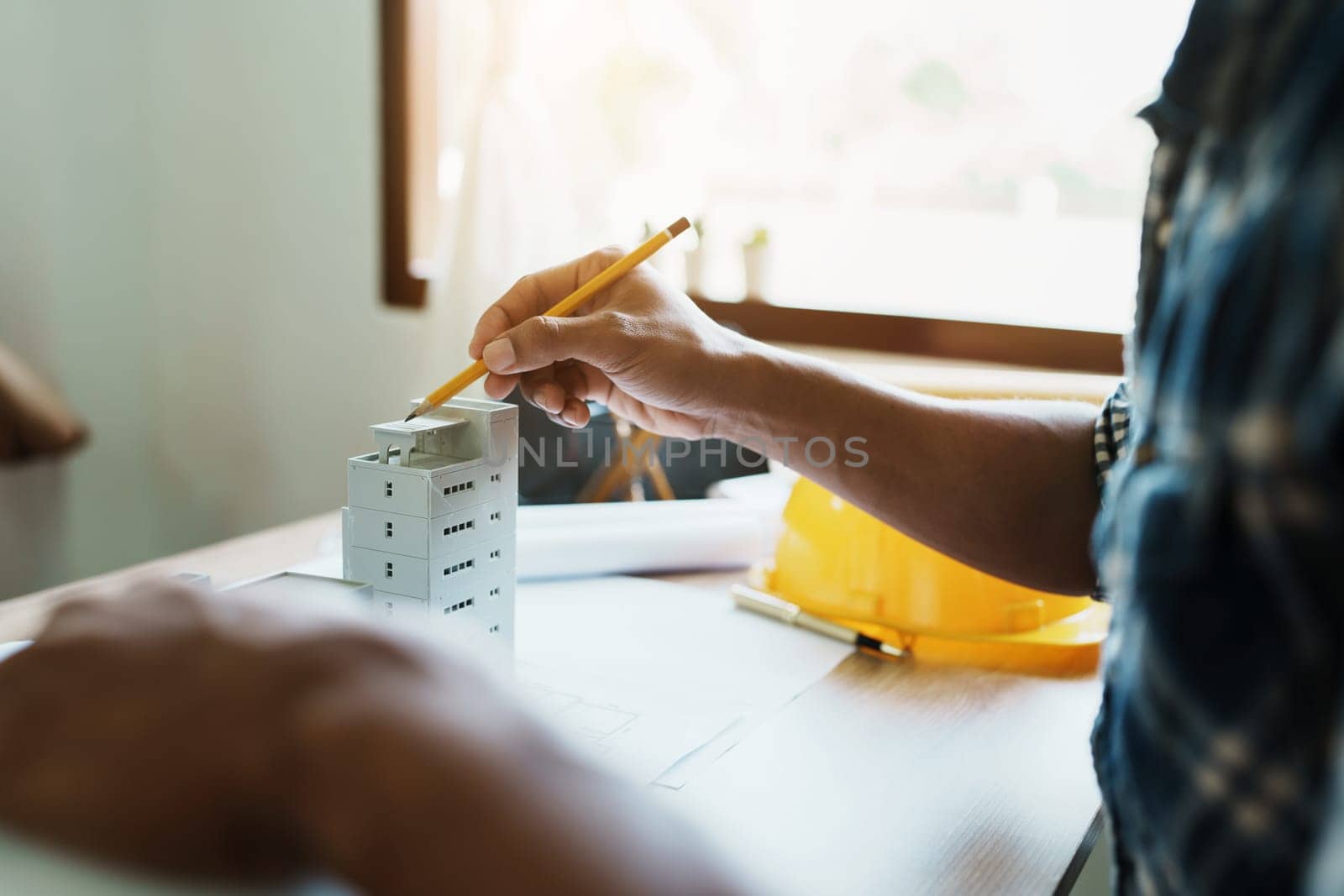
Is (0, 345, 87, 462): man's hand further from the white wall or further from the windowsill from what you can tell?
the windowsill

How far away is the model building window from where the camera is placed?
5.39 ft

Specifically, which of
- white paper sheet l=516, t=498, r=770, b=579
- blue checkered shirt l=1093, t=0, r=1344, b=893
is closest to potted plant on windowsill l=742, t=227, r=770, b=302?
white paper sheet l=516, t=498, r=770, b=579

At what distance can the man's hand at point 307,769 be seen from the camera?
310 mm

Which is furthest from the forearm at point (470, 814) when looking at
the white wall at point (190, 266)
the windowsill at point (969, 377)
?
the white wall at point (190, 266)

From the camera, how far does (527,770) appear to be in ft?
1.07

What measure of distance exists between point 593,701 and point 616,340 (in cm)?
25

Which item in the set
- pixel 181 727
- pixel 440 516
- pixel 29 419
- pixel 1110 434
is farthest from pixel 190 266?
pixel 181 727

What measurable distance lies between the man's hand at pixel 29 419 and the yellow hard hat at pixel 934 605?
1.47m

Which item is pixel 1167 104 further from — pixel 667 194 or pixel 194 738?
pixel 667 194

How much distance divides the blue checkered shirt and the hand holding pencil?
430 mm

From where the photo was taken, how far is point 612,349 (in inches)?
31.5

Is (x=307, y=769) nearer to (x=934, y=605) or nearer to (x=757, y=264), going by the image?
(x=934, y=605)

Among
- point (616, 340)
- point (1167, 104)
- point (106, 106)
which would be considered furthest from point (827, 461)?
point (106, 106)

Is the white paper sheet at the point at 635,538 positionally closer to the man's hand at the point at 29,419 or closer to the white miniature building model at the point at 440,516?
the white miniature building model at the point at 440,516
